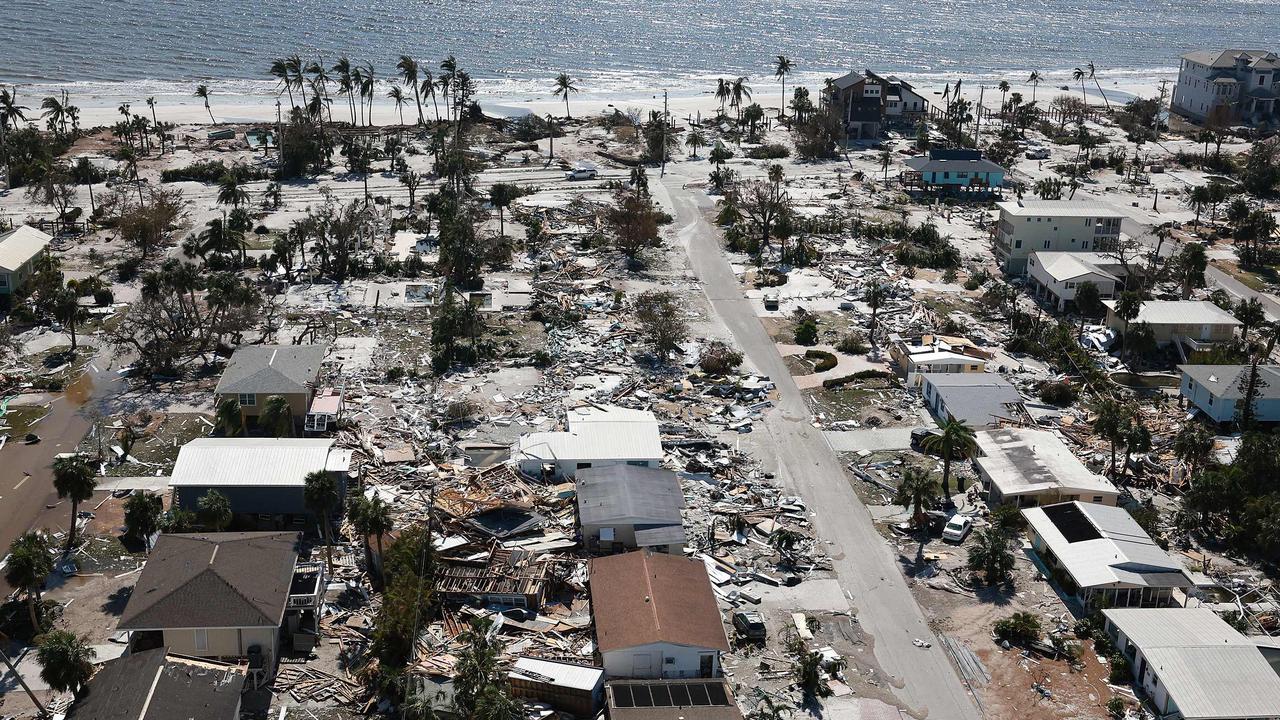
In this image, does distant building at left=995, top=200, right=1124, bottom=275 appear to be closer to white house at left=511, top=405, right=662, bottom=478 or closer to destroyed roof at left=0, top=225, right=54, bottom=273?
white house at left=511, top=405, right=662, bottom=478

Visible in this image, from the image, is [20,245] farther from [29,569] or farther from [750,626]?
[750,626]

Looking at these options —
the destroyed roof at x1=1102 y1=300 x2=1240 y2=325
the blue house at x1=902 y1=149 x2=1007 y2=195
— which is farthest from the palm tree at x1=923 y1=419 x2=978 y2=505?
the blue house at x1=902 y1=149 x2=1007 y2=195

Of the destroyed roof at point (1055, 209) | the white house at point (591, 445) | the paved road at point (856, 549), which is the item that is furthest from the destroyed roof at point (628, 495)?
the destroyed roof at point (1055, 209)

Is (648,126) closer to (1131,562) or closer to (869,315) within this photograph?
(869,315)

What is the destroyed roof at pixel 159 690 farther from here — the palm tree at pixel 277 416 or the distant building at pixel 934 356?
the distant building at pixel 934 356

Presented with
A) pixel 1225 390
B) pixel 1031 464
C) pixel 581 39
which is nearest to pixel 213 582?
pixel 1031 464

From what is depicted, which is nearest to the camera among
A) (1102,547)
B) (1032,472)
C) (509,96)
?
(1102,547)
